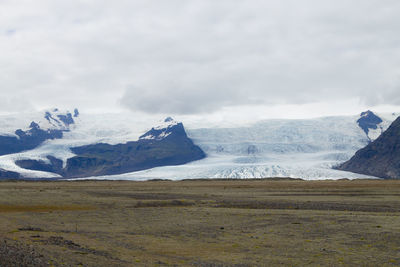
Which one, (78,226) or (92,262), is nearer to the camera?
(92,262)

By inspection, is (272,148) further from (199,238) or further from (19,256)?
(19,256)

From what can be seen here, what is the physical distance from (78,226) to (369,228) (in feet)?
→ 55.2

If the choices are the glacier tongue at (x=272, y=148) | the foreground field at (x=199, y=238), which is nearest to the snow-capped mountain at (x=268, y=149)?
the glacier tongue at (x=272, y=148)

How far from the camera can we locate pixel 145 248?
22.7m

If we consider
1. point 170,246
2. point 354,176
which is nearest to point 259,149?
point 354,176

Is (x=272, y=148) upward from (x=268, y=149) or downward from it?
upward

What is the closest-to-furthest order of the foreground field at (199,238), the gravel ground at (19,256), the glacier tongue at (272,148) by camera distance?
the gravel ground at (19,256) → the foreground field at (199,238) → the glacier tongue at (272,148)

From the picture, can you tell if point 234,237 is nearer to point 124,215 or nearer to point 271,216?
Answer: point 271,216

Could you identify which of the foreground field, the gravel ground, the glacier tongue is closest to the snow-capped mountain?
the glacier tongue

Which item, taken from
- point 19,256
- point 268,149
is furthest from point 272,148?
point 19,256

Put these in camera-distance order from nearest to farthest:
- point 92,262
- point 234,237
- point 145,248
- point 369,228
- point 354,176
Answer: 1. point 92,262
2. point 145,248
3. point 234,237
4. point 369,228
5. point 354,176

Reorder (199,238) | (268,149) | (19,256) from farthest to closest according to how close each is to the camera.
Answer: (268,149) → (199,238) → (19,256)

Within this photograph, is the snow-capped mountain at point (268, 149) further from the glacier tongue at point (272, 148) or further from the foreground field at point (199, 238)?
the foreground field at point (199, 238)

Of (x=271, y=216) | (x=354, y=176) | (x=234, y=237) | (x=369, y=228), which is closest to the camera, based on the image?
(x=234, y=237)
